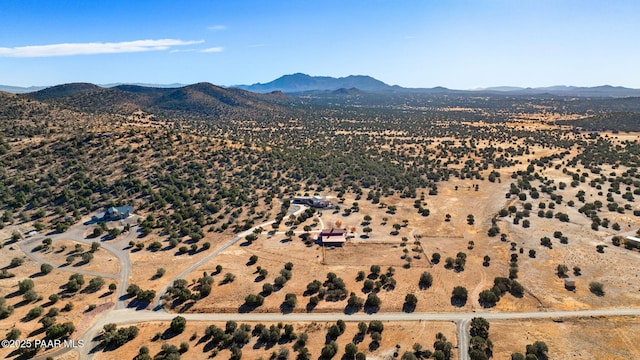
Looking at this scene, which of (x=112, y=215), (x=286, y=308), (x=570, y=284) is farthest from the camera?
(x=112, y=215)

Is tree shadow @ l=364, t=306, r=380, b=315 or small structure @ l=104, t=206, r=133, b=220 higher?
small structure @ l=104, t=206, r=133, b=220

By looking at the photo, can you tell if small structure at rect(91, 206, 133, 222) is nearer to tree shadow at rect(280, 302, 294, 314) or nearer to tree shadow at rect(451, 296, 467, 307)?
tree shadow at rect(280, 302, 294, 314)

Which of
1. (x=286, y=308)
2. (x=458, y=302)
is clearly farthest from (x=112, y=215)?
(x=458, y=302)

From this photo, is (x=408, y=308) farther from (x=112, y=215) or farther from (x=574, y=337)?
(x=112, y=215)

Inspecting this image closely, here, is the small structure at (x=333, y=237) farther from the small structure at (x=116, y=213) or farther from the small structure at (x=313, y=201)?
the small structure at (x=116, y=213)

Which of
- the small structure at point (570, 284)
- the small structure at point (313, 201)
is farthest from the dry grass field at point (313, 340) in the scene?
the small structure at point (313, 201)

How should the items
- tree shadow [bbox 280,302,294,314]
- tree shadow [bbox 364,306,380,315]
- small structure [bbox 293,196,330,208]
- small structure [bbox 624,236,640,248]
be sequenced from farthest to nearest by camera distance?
1. small structure [bbox 293,196,330,208]
2. small structure [bbox 624,236,640,248]
3. tree shadow [bbox 280,302,294,314]
4. tree shadow [bbox 364,306,380,315]

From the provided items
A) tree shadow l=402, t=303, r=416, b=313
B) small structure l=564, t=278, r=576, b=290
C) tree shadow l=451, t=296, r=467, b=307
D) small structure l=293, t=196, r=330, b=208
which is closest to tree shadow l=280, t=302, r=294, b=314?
tree shadow l=402, t=303, r=416, b=313

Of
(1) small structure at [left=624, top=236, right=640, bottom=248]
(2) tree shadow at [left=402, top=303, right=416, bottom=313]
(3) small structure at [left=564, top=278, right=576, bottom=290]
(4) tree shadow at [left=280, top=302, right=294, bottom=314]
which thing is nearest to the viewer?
(2) tree shadow at [left=402, top=303, right=416, bottom=313]
